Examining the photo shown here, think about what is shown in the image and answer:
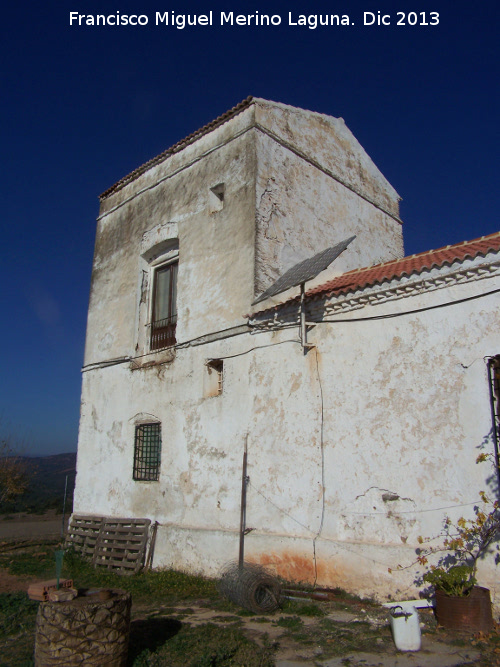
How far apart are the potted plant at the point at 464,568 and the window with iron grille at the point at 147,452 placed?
6.18 metres

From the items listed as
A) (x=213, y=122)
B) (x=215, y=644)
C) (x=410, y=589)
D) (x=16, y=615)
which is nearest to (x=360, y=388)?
(x=410, y=589)

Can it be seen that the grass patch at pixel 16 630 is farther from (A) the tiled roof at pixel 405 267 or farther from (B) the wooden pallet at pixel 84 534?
(A) the tiled roof at pixel 405 267

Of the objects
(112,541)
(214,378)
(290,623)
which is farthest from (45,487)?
(290,623)

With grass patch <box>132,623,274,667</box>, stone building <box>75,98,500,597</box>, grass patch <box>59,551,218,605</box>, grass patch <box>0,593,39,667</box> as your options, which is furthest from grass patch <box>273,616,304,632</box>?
grass patch <box>0,593,39,667</box>

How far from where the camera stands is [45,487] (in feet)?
140

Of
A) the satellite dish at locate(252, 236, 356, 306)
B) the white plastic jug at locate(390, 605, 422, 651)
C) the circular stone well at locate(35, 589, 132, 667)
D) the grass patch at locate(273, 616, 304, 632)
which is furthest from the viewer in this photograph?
the satellite dish at locate(252, 236, 356, 306)

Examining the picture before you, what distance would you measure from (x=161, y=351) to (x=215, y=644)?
23.0 feet

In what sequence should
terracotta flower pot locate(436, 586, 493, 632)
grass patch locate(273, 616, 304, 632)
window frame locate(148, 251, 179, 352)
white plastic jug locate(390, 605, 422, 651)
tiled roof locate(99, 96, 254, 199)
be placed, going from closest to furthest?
white plastic jug locate(390, 605, 422, 651) < terracotta flower pot locate(436, 586, 493, 632) < grass patch locate(273, 616, 304, 632) < tiled roof locate(99, 96, 254, 199) < window frame locate(148, 251, 179, 352)

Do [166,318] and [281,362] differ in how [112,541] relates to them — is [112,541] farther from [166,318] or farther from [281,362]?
[281,362]

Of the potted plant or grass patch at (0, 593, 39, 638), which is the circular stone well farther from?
the potted plant

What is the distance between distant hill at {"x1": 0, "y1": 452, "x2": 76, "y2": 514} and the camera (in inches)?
957

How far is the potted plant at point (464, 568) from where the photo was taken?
584 cm

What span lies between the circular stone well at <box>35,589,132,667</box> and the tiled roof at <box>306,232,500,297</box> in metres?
5.52

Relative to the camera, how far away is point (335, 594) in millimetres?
7367
